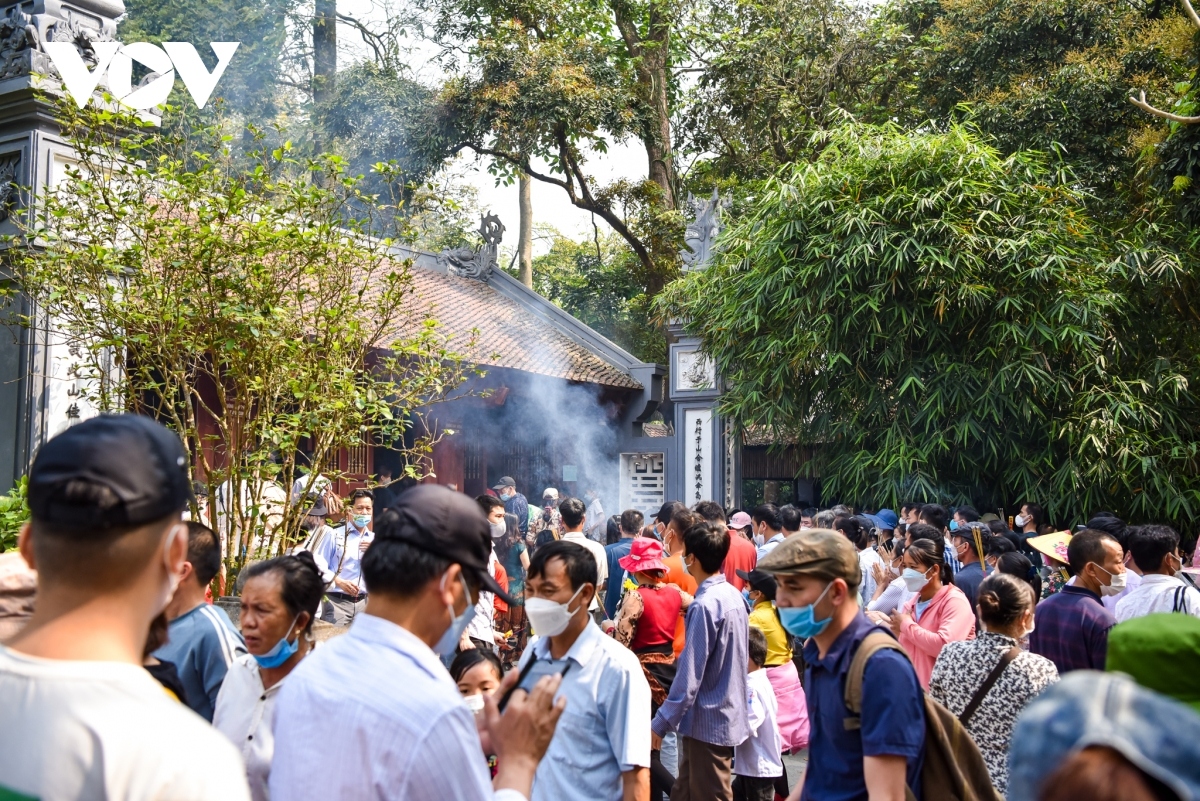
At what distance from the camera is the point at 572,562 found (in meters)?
3.47

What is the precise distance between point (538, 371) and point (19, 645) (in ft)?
50.7

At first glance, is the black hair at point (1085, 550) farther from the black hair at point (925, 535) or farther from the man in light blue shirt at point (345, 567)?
the man in light blue shirt at point (345, 567)

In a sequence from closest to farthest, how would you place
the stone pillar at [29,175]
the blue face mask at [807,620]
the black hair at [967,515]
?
1. the blue face mask at [807,620]
2. the stone pillar at [29,175]
3. the black hair at [967,515]

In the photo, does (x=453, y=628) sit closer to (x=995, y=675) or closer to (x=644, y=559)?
(x=995, y=675)

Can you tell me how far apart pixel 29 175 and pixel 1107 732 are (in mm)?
8959

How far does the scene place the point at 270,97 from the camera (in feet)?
78.6

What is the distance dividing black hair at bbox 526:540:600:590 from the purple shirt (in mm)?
1201

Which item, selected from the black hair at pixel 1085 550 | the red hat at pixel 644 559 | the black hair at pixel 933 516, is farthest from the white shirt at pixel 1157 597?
the black hair at pixel 933 516

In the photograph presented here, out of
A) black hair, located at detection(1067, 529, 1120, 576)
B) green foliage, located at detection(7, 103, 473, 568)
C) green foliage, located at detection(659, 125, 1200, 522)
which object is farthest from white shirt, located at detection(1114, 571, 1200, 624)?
green foliage, located at detection(659, 125, 1200, 522)

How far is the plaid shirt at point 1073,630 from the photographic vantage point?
4453 mm

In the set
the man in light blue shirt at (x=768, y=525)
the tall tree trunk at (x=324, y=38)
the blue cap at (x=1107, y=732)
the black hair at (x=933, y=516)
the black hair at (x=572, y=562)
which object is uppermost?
the tall tree trunk at (x=324, y=38)

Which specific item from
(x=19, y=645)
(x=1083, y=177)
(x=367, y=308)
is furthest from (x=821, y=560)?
(x=1083, y=177)

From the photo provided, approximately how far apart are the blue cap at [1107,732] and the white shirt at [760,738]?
3.67 metres

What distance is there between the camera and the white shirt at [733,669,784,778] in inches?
195
